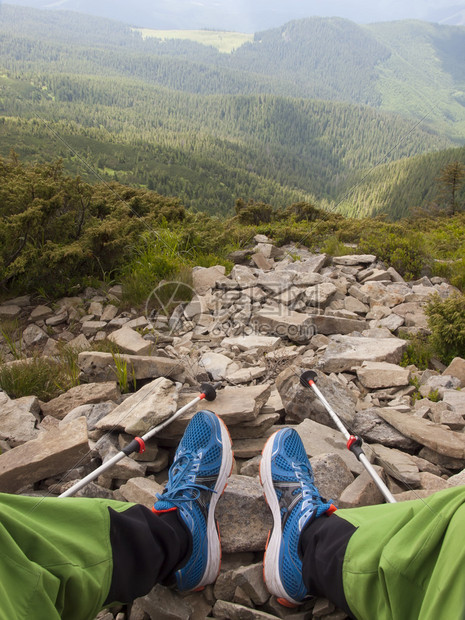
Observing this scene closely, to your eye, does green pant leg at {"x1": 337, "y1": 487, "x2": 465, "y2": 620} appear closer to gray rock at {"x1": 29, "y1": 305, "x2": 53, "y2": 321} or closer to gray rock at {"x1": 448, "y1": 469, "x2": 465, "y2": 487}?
Answer: gray rock at {"x1": 448, "y1": 469, "x2": 465, "y2": 487}

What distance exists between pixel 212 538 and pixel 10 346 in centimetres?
356

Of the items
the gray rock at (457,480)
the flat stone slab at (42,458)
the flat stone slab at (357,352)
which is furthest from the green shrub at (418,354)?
the flat stone slab at (42,458)

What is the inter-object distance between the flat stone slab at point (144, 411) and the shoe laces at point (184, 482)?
1.38ft

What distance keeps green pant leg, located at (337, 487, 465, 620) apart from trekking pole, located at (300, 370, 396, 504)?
393 mm

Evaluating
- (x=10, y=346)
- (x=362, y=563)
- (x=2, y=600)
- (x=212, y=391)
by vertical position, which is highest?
(x=2, y=600)

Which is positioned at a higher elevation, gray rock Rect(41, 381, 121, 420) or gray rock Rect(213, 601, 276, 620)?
gray rock Rect(213, 601, 276, 620)

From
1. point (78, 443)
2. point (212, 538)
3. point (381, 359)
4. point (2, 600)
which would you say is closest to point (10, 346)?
point (78, 443)

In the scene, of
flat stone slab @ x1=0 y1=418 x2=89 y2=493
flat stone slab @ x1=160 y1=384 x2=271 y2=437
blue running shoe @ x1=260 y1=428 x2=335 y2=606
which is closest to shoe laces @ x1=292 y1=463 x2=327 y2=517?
blue running shoe @ x1=260 y1=428 x2=335 y2=606

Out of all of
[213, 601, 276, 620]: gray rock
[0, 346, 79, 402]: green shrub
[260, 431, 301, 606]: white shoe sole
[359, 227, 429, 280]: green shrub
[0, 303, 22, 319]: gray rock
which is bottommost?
[0, 303, 22, 319]: gray rock

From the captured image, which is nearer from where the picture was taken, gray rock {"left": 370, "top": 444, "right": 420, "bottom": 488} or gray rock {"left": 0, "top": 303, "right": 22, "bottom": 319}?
gray rock {"left": 370, "top": 444, "right": 420, "bottom": 488}

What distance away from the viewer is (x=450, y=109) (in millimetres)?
198875

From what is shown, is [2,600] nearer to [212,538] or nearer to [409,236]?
[212,538]

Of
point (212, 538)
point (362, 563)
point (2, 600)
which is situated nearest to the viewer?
point (2, 600)

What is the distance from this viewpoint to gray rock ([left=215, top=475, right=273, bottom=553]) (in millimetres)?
2055
